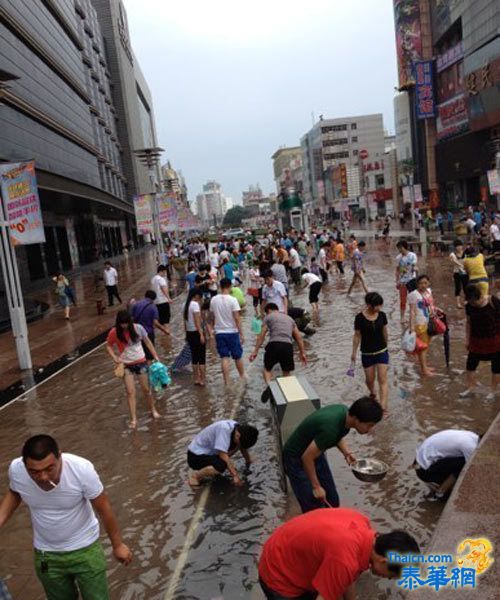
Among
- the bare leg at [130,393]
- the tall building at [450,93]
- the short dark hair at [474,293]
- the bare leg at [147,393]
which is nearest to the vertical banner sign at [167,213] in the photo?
the bare leg at [147,393]

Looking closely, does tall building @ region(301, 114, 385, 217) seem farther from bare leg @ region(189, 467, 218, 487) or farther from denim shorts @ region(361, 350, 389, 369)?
bare leg @ region(189, 467, 218, 487)

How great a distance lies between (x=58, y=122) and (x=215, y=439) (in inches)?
1409

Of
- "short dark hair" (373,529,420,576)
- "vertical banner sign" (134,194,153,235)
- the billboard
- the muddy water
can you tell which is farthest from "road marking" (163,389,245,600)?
the billboard

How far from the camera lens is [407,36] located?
221 ft

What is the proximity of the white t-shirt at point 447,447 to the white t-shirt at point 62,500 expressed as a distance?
10.3 ft

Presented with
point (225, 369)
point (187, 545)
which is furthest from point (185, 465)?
point (225, 369)

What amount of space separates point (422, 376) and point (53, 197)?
93.0 ft

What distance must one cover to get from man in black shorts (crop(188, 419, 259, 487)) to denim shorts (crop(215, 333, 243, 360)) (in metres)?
3.18

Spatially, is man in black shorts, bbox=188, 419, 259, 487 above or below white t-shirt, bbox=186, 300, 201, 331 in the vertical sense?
below

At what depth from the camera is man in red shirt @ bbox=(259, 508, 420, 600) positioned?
2.78 meters

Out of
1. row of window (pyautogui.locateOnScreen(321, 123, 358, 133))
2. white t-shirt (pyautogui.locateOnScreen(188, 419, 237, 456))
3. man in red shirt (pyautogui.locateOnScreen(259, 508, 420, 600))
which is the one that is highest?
row of window (pyautogui.locateOnScreen(321, 123, 358, 133))

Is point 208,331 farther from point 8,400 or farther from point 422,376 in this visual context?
point 422,376

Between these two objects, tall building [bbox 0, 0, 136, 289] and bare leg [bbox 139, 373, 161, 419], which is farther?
tall building [bbox 0, 0, 136, 289]

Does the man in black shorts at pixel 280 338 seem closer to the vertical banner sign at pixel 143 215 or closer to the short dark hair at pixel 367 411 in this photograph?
the short dark hair at pixel 367 411
